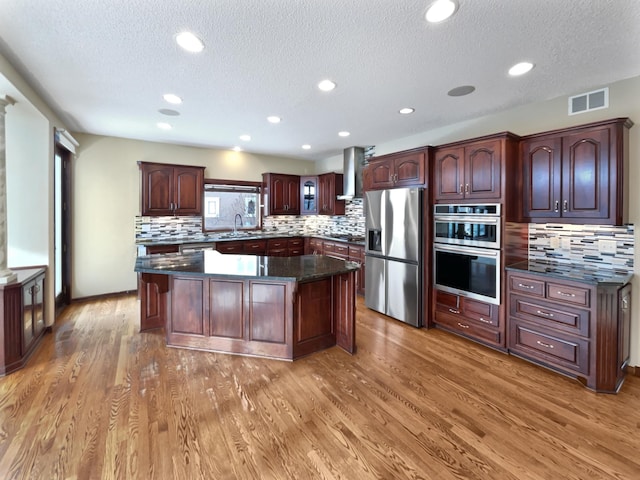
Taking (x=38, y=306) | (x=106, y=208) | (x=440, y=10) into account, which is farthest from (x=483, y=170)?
(x=106, y=208)

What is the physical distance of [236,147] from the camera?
19.5 ft

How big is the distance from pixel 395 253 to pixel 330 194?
8.46 ft

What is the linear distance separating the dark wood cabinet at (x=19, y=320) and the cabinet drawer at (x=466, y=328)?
4.36m

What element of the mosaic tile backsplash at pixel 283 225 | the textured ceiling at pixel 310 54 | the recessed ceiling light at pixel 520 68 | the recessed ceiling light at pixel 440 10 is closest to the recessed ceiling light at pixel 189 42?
the textured ceiling at pixel 310 54

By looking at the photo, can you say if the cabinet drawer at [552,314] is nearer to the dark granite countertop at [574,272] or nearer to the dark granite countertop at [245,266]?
the dark granite countertop at [574,272]

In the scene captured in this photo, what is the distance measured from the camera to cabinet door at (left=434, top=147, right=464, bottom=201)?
3559 mm

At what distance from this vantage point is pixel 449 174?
3.67 m

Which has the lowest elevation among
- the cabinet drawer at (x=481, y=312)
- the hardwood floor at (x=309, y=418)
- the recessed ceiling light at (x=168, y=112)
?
the hardwood floor at (x=309, y=418)

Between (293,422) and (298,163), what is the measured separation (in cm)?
589

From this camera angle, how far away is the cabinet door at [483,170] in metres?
3.20

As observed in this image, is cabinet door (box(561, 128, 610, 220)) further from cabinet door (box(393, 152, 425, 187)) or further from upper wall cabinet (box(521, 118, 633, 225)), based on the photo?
cabinet door (box(393, 152, 425, 187))

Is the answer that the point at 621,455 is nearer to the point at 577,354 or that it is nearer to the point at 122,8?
the point at 577,354

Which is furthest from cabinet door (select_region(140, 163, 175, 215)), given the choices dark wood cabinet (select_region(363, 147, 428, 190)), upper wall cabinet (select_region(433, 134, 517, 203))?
upper wall cabinet (select_region(433, 134, 517, 203))

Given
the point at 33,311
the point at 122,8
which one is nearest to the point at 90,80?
the point at 122,8
